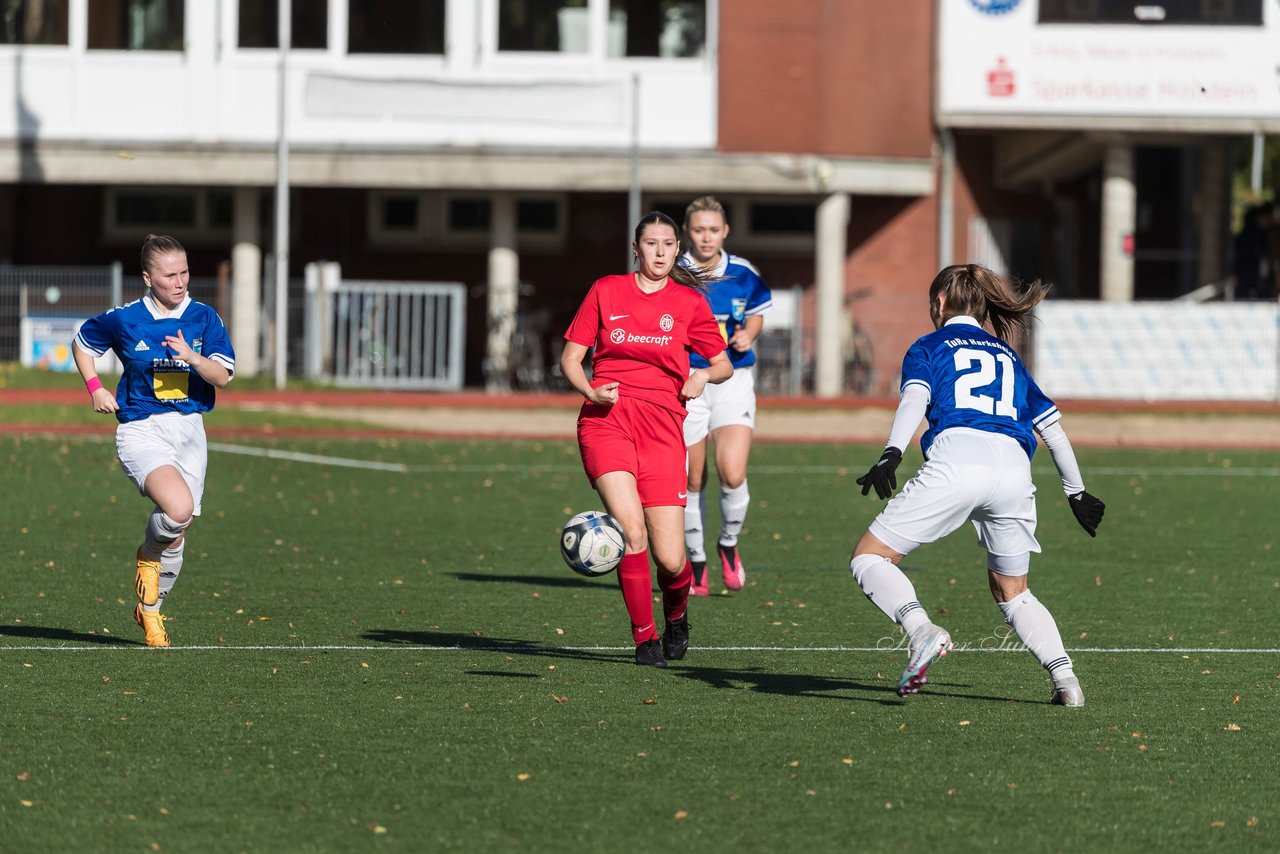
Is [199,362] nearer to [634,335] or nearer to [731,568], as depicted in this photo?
[634,335]

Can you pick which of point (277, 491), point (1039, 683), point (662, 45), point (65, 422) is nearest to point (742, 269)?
point (1039, 683)

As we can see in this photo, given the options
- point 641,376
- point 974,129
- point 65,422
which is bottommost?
point 65,422

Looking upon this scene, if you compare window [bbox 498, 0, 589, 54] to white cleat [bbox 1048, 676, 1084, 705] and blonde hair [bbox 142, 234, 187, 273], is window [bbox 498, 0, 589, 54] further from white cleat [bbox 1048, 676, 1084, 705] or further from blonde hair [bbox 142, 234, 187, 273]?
white cleat [bbox 1048, 676, 1084, 705]

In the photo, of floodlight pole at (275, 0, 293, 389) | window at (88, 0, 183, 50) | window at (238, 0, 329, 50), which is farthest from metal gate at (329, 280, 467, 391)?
window at (88, 0, 183, 50)

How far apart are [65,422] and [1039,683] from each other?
18.1 meters

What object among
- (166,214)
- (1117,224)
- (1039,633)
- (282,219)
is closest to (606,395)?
(1039,633)

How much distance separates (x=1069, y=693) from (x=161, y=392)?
4.20 m

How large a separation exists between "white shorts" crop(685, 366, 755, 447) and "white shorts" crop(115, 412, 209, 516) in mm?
2982

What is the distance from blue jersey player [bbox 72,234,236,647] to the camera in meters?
9.01

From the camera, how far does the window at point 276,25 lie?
3106 cm

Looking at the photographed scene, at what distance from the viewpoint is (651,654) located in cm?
881

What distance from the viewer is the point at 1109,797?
6.36 m

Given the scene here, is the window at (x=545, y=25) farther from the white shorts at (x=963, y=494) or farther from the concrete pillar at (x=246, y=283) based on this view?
the white shorts at (x=963, y=494)

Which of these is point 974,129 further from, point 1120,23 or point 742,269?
point 742,269
